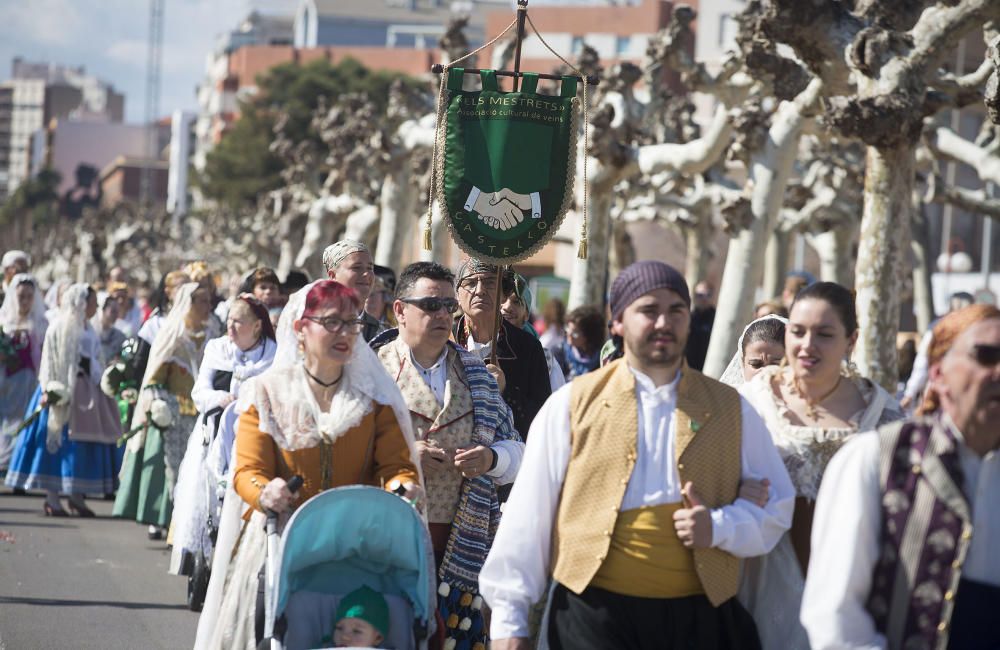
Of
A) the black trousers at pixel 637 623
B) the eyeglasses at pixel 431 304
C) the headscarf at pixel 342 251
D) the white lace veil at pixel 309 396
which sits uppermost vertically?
the headscarf at pixel 342 251

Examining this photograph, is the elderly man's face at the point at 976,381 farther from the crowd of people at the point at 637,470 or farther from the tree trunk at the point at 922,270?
the tree trunk at the point at 922,270

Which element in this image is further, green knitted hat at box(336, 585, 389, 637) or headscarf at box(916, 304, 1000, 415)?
green knitted hat at box(336, 585, 389, 637)

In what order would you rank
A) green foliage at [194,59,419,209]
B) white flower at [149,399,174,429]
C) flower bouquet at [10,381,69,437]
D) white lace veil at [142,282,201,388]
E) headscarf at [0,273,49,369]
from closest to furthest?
white lace veil at [142,282,201,388] → white flower at [149,399,174,429] → flower bouquet at [10,381,69,437] → headscarf at [0,273,49,369] → green foliage at [194,59,419,209]

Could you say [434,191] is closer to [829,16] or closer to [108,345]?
[829,16]

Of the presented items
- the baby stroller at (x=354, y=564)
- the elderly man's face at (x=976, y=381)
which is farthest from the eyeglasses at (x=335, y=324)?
the elderly man's face at (x=976, y=381)

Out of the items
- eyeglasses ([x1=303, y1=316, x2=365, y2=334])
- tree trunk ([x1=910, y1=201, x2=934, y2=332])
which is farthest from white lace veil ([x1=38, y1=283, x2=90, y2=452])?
tree trunk ([x1=910, y1=201, x2=934, y2=332])

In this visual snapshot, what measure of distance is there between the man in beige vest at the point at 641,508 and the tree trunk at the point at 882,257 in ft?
28.4

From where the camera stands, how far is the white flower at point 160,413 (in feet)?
40.8

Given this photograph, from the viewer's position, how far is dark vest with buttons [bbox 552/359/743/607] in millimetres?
4938

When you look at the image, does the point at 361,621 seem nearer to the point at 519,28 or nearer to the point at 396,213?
the point at 519,28

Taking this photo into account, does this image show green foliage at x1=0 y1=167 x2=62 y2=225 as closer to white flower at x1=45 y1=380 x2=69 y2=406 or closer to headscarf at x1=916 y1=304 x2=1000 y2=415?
white flower at x1=45 y1=380 x2=69 y2=406

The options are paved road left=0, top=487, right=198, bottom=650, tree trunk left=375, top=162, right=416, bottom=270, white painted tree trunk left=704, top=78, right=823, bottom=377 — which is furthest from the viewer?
tree trunk left=375, top=162, right=416, bottom=270

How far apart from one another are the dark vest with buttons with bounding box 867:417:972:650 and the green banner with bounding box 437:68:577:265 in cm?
410

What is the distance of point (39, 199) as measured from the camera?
500ft
